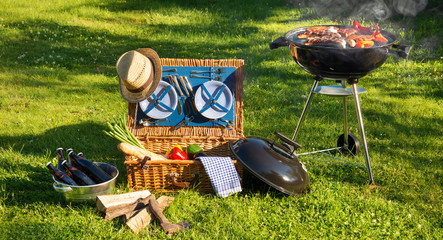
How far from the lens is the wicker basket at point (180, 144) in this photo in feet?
13.7

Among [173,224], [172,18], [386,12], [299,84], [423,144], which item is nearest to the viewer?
[173,224]

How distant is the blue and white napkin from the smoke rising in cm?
685

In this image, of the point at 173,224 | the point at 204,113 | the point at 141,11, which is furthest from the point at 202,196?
the point at 141,11

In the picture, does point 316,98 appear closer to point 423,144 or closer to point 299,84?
point 299,84

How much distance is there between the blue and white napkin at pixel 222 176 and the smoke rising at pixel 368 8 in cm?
685

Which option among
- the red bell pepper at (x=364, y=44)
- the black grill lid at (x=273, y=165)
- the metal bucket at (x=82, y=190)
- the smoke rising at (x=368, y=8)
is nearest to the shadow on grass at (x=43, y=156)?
the metal bucket at (x=82, y=190)

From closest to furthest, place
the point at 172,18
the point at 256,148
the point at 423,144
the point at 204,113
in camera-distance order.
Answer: the point at 256,148 → the point at 204,113 → the point at 423,144 → the point at 172,18

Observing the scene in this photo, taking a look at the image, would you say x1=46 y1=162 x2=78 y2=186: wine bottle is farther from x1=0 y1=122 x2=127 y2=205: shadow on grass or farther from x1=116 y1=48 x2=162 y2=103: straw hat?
x1=116 y1=48 x2=162 y2=103: straw hat

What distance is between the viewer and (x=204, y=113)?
4711 millimetres

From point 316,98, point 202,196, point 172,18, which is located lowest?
point 202,196

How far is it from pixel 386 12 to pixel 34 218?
373 inches

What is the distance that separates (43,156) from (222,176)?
240cm

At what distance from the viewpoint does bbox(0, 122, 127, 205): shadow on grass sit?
4184 millimetres

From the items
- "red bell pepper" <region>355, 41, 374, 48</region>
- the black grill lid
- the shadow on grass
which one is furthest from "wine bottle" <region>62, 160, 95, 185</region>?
"red bell pepper" <region>355, 41, 374, 48</region>
